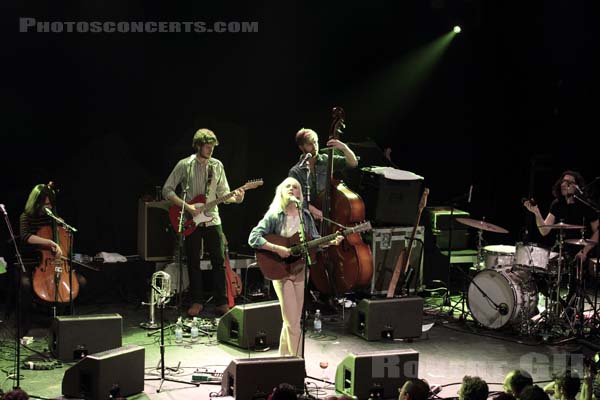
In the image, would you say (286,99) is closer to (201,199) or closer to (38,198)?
(201,199)

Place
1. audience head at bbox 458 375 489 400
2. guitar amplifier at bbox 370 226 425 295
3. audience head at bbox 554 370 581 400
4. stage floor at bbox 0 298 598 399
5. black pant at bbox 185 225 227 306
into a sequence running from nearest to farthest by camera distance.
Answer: audience head at bbox 458 375 489 400 < audience head at bbox 554 370 581 400 < stage floor at bbox 0 298 598 399 < black pant at bbox 185 225 227 306 < guitar amplifier at bbox 370 226 425 295

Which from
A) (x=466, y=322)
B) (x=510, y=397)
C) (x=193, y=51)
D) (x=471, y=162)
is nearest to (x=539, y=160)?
(x=471, y=162)

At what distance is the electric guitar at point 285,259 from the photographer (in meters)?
7.94

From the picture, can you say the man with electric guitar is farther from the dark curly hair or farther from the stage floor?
the dark curly hair

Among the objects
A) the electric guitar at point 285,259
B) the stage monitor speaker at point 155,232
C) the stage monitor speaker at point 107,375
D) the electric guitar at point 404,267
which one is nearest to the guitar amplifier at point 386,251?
the electric guitar at point 404,267

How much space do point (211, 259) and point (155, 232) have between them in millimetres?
842

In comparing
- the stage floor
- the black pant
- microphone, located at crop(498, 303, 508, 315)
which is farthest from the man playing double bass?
microphone, located at crop(498, 303, 508, 315)

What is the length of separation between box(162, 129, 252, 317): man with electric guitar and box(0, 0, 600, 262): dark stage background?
1213 mm

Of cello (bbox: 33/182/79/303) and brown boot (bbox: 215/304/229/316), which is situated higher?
cello (bbox: 33/182/79/303)

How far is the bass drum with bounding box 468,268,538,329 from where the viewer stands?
33.0ft

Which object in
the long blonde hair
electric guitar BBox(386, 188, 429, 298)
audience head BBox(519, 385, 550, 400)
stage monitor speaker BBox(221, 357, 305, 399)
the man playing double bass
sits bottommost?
stage monitor speaker BBox(221, 357, 305, 399)

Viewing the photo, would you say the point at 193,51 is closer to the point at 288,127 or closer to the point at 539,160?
the point at 288,127

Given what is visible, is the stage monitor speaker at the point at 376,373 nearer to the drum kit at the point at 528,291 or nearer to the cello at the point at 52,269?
the drum kit at the point at 528,291

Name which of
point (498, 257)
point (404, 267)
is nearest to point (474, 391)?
point (498, 257)
